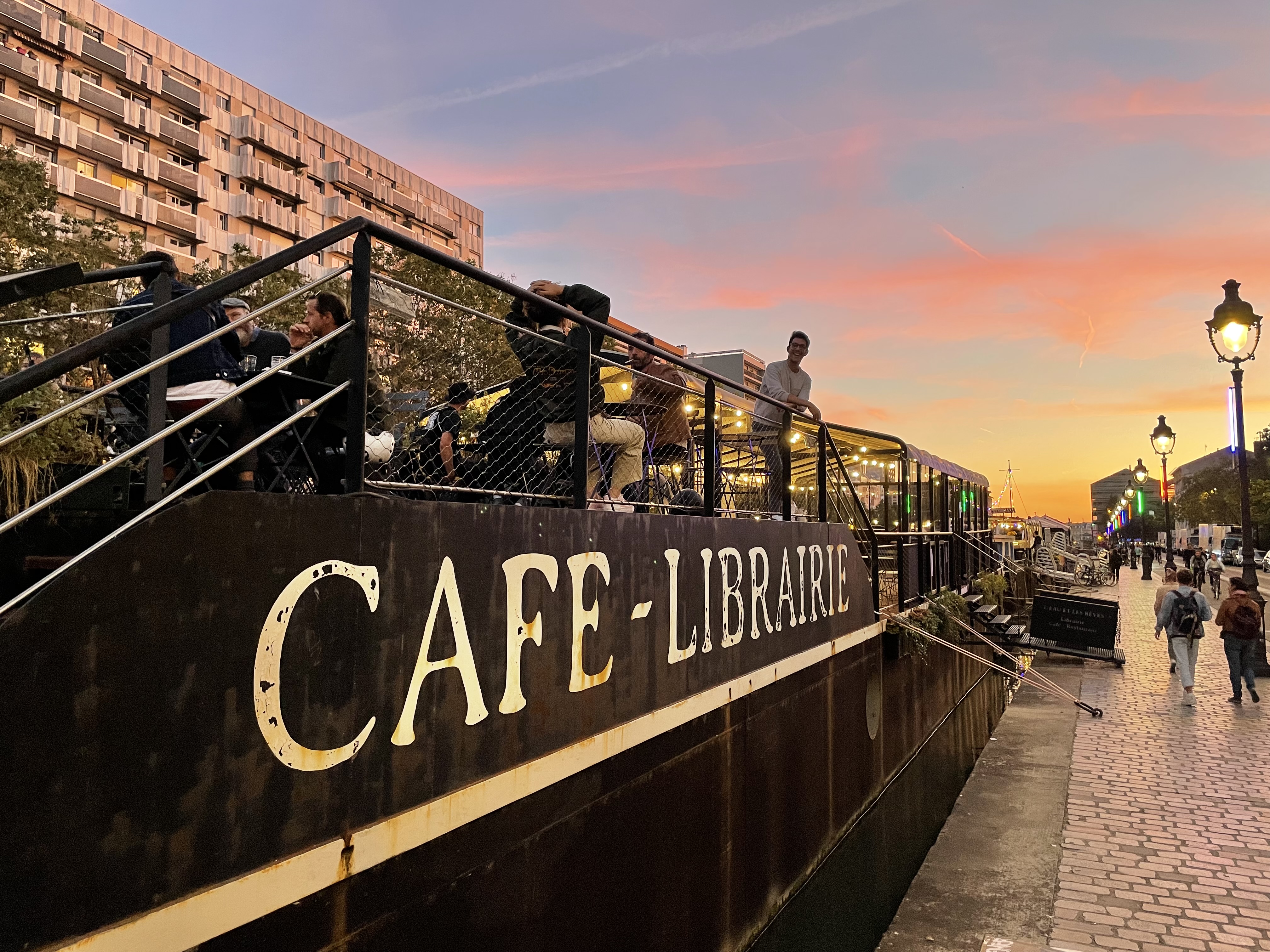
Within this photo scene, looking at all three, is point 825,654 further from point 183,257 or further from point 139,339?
point 183,257

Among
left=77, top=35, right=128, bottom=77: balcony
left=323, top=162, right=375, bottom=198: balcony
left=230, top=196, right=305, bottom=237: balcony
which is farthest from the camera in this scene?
left=323, top=162, right=375, bottom=198: balcony

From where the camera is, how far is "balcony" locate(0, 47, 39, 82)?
4091cm

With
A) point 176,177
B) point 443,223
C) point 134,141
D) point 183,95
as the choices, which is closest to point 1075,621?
point 176,177

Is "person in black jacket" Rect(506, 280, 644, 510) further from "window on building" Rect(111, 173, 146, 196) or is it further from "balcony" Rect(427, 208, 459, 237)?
"balcony" Rect(427, 208, 459, 237)

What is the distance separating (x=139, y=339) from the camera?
226 cm

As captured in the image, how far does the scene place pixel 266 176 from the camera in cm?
5784

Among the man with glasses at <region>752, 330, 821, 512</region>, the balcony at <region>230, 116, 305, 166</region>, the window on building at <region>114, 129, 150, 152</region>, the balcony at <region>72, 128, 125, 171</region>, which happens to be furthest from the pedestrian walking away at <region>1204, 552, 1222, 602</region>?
the balcony at <region>230, 116, 305, 166</region>

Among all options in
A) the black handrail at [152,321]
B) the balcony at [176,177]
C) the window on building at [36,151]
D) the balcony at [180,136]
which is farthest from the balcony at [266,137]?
the black handrail at [152,321]

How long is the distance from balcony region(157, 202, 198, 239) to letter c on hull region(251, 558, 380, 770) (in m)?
55.0

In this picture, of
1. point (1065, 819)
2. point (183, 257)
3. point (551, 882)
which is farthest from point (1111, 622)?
point (183, 257)

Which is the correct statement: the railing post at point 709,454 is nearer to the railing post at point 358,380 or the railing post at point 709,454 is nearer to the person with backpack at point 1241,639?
the railing post at point 358,380

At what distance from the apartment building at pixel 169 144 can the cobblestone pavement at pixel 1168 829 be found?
124 ft

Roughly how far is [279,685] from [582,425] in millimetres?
2060

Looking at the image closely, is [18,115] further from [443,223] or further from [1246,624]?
[1246,624]
